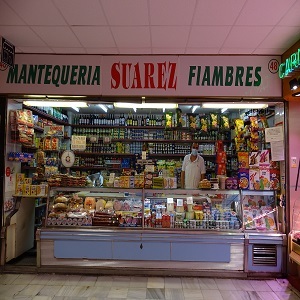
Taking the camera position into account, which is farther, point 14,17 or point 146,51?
point 146,51

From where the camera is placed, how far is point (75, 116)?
905 cm

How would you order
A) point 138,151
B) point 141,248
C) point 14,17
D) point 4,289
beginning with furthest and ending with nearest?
point 138,151, point 141,248, point 4,289, point 14,17

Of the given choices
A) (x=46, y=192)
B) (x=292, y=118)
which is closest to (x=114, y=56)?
(x=46, y=192)

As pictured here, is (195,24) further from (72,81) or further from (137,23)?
(72,81)

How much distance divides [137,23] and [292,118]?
2.81 meters

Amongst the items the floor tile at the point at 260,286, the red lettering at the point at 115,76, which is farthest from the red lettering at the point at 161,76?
the floor tile at the point at 260,286

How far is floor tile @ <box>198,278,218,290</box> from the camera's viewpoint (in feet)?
14.4

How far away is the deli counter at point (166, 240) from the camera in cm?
473

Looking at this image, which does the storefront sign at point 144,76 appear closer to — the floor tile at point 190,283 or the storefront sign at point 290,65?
the storefront sign at point 290,65

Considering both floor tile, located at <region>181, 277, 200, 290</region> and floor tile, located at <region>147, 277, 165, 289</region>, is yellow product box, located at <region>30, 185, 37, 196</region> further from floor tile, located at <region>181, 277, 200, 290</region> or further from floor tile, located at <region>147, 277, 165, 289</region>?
floor tile, located at <region>181, 277, 200, 290</region>

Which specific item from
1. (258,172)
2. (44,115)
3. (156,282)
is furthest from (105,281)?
A: (44,115)

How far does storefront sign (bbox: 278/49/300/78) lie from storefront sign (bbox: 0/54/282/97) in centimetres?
42

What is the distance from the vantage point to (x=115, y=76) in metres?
5.00

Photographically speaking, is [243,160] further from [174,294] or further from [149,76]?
[174,294]
